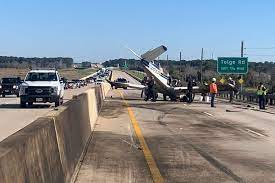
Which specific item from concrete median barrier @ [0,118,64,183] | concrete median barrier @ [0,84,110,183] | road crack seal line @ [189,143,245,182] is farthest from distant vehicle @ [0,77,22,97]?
concrete median barrier @ [0,118,64,183]

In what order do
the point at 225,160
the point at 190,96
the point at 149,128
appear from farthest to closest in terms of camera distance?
the point at 190,96, the point at 149,128, the point at 225,160

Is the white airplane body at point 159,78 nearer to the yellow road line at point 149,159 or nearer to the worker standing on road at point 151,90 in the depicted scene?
the worker standing on road at point 151,90

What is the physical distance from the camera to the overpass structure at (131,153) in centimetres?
657

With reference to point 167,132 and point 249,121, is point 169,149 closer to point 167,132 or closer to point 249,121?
point 167,132

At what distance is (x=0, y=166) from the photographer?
4906 mm

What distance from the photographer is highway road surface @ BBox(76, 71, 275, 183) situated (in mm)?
10453

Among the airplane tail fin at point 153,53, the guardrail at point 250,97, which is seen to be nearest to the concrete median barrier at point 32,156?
the guardrail at point 250,97

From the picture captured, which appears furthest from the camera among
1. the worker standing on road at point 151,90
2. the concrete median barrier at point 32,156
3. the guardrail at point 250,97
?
the worker standing on road at point 151,90

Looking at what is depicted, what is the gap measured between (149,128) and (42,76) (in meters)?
14.0

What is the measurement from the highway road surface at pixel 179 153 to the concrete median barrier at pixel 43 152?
0.71 m

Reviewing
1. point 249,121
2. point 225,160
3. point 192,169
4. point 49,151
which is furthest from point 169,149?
point 249,121

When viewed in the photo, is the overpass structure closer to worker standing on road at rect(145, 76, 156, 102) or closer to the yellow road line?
the yellow road line

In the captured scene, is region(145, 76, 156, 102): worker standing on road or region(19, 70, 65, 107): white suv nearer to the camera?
region(19, 70, 65, 107): white suv

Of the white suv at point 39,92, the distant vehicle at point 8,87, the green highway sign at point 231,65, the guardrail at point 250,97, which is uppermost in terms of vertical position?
the green highway sign at point 231,65
